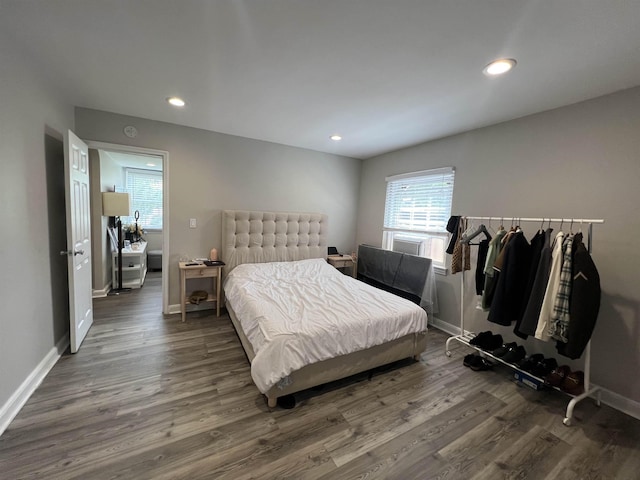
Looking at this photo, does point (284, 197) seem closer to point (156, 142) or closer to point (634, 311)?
point (156, 142)

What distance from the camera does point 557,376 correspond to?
2105 millimetres

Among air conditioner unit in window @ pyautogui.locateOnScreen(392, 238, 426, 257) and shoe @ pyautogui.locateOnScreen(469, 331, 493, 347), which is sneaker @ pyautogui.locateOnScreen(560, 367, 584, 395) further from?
air conditioner unit in window @ pyautogui.locateOnScreen(392, 238, 426, 257)

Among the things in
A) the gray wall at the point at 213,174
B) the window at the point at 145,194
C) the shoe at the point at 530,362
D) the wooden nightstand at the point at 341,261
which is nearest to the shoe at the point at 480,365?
the shoe at the point at 530,362

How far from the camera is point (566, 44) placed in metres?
1.52

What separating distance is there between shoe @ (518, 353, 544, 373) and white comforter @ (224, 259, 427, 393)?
853 millimetres

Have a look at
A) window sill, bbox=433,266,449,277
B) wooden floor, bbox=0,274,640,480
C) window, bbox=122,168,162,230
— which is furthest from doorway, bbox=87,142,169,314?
window sill, bbox=433,266,449,277

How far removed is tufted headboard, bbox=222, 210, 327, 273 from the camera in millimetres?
3570

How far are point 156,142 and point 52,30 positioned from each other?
1637 millimetres

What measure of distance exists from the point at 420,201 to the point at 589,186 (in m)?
1.72

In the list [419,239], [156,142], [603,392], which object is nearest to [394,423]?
[603,392]

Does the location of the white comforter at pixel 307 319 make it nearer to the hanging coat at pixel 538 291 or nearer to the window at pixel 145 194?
the hanging coat at pixel 538 291

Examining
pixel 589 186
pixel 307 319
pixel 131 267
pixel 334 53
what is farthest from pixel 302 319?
pixel 131 267

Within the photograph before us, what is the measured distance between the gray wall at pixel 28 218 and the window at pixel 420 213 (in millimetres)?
3856

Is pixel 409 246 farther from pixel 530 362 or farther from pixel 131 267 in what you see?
pixel 131 267
